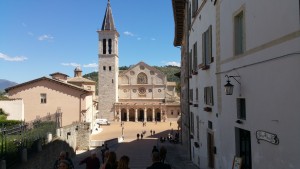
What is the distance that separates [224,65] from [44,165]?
10.9 meters

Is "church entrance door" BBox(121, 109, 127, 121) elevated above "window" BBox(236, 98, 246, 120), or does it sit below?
below

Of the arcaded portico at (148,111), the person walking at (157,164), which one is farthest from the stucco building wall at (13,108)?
the arcaded portico at (148,111)

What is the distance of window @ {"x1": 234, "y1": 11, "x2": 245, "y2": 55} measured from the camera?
28.8 ft

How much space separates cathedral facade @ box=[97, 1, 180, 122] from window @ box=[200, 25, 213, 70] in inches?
2240

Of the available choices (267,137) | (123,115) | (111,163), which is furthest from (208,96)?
(123,115)

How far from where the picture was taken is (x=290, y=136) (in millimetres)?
5785

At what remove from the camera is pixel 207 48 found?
13.4 metres

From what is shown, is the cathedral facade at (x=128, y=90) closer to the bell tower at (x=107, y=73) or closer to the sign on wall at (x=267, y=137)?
the bell tower at (x=107, y=73)

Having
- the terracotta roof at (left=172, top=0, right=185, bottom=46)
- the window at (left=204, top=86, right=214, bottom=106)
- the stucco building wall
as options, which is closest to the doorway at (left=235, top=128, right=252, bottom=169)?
the window at (left=204, top=86, right=214, bottom=106)

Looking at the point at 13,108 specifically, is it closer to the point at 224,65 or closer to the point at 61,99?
the point at 61,99

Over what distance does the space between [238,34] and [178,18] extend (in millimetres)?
17100

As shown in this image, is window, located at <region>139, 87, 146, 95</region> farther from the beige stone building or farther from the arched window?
the beige stone building

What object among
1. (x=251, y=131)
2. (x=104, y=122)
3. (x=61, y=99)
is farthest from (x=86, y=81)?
(x=251, y=131)

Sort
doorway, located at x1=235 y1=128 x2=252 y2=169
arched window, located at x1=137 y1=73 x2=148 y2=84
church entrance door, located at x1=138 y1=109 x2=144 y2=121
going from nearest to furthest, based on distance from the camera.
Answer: doorway, located at x1=235 y1=128 x2=252 y2=169
church entrance door, located at x1=138 y1=109 x2=144 y2=121
arched window, located at x1=137 y1=73 x2=148 y2=84
